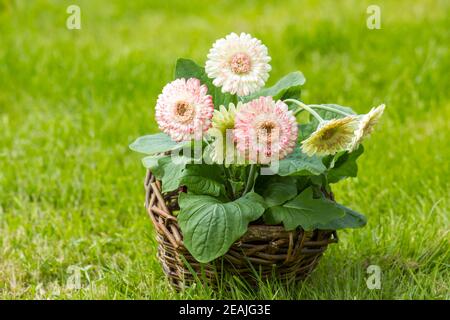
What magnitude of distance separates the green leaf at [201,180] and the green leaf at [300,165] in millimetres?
190

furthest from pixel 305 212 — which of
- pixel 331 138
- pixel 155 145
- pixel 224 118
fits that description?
pixel 155 145

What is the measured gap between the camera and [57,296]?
2312mm

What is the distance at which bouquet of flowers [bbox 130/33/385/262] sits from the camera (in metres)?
1.90

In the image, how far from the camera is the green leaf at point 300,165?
1937mm

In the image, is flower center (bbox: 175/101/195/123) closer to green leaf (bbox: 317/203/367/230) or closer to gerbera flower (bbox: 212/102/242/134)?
gerbera flower (bbox: 212/102/242/134)

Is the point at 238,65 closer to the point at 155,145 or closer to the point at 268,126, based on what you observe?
the point at 268,126

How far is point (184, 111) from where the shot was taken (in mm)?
1952

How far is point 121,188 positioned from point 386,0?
2576mm

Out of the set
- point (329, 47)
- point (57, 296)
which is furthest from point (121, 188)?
point (329, 47)

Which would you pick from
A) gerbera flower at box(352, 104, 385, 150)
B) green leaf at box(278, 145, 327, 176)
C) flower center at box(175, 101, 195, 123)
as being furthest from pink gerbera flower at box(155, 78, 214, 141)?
gerbera flower at box(352, 104, 385, 150)

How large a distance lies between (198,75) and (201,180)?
1.04 ft

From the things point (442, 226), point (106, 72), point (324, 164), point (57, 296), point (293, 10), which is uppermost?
point (293, 10)
